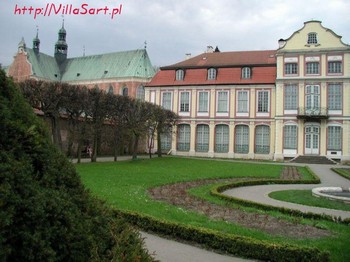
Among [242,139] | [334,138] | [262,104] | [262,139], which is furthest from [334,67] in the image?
[242,139]

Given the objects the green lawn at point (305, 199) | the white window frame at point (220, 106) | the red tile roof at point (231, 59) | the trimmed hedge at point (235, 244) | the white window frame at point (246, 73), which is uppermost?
the red tile roof at point (231, 59)

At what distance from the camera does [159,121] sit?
1405 inches

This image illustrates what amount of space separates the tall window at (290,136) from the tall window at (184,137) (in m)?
11.0

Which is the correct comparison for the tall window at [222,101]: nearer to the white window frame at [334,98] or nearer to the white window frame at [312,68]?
the white window frame at [312,68]

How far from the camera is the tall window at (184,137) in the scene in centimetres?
4525

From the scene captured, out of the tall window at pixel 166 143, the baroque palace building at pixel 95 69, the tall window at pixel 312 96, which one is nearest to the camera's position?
the tall window at pixel 312 96

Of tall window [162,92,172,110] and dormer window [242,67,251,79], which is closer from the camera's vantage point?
dormer window [242,67,251,79]

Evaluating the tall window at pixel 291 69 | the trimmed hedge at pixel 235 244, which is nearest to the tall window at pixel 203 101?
the tall window at pixel 291 69

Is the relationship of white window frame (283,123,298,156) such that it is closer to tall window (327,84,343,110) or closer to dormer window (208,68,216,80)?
tall window (327,84,343,110)

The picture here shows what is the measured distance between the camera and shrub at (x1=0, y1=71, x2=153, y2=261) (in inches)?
106

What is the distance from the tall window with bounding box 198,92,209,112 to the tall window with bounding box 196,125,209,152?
2.07 m

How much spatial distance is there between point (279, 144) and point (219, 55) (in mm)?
14311

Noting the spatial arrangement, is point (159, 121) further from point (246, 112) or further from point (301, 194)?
point (301, 194)

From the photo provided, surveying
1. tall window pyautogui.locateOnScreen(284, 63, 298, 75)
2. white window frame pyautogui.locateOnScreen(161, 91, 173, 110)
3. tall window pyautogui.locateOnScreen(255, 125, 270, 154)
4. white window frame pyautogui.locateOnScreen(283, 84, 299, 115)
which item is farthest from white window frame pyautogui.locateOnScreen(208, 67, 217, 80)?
white window frame pyautogui.locateOnScreen(283, 84, 299, 115)
